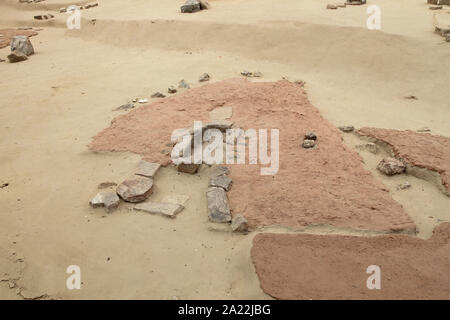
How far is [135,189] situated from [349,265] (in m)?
2.22

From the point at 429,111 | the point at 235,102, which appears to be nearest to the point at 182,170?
the point at 235,102

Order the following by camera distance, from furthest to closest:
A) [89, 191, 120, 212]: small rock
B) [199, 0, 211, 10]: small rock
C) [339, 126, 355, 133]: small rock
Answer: [199, 0, 211, 10]: small rock
[339, 126, 355, 133]: small rock
[89, 191, 120, 212]: small rock

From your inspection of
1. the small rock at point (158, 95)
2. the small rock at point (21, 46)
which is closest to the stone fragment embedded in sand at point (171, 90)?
the small rock at point (158, 95)

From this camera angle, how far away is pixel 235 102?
563 cm

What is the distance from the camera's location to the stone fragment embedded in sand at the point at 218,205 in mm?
3514

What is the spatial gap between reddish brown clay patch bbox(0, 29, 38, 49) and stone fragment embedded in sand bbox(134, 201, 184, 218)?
10021 mm

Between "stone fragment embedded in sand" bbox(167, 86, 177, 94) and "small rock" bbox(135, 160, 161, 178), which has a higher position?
"stone fragment embedded in sand" bbox(167, 86, 177, 94)

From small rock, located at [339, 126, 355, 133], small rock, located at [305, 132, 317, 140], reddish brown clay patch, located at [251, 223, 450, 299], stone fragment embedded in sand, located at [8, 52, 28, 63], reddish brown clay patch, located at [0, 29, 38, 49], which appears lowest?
reddish brown clay patch, located at [251, 223, 450, 299]

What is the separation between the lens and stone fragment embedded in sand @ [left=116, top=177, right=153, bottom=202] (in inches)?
151

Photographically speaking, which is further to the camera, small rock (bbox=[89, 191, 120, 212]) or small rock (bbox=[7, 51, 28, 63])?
small rock (bbox=[7, 51, 28, 63])

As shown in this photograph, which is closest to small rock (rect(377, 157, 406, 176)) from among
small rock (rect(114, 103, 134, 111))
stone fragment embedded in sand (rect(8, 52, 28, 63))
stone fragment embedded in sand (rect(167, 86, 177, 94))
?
stone fragment embedded in sand (rect(167, 86, 177, 94))

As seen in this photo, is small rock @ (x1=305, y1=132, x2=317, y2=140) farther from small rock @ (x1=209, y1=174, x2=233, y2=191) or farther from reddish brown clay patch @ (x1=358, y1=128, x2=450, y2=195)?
small rock @ (x1=209, y1=174, x2=233, y2=191)

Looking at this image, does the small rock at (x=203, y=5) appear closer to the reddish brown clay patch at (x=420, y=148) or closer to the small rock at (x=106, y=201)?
the reddish brown clay patch at (x=420, y=148)
